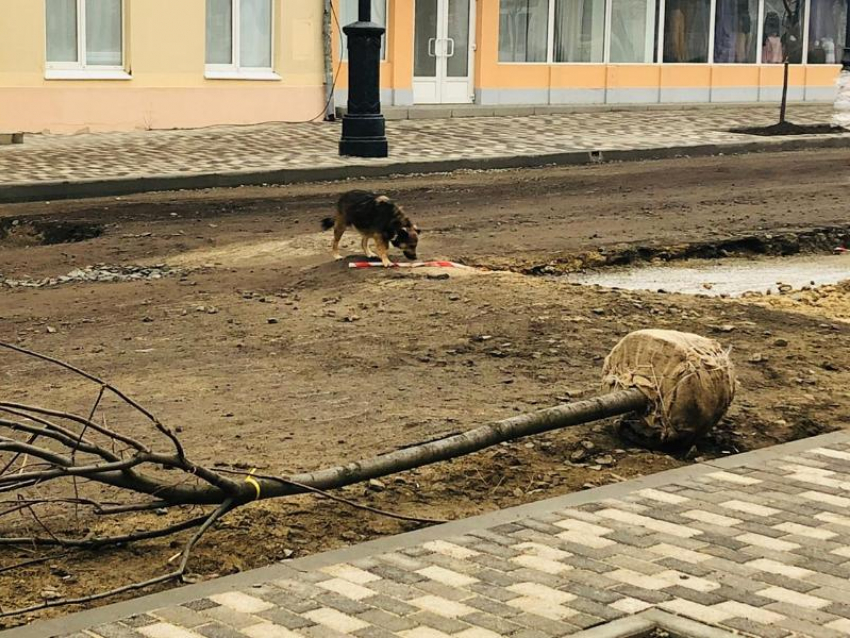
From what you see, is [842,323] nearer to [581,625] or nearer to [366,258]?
[366,258]

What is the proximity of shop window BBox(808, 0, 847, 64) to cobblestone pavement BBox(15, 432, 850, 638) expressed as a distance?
29289 millimetres

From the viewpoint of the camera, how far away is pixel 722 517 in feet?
20.7

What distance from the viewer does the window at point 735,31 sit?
32.7m

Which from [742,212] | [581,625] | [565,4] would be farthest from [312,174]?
[581,625]

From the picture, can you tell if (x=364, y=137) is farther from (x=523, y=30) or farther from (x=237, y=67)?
(x=523, y=30)

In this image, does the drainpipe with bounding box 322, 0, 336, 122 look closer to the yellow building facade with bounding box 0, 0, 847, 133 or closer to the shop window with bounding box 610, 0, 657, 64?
the yellow building facade with bounding box 0, 0, 847, 133

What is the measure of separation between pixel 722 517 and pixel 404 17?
22.1 metres

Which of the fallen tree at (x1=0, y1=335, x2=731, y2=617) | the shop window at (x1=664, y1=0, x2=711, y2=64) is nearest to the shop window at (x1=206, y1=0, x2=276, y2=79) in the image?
the shop window at (x1=664, y1=0, x2=711, y2=64)

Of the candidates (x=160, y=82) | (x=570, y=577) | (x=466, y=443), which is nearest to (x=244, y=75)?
(x=160, y=82)

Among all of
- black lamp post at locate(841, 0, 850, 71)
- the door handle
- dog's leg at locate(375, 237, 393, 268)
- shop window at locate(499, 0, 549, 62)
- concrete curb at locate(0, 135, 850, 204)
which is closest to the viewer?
dog's leg at locate(375, 237, 393, 268)

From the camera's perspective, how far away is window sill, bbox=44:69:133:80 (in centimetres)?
2292

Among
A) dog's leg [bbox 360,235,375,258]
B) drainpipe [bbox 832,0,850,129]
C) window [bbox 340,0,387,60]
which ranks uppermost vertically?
window [bbox 340,0,387,60]

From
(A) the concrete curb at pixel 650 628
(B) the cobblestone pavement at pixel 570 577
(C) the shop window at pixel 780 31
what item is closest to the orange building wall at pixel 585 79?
(C) the shop window at pixel 780 31

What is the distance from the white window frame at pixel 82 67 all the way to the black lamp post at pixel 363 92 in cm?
431
